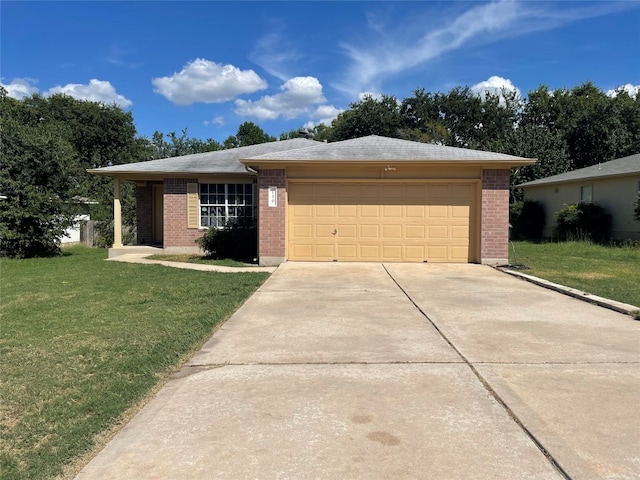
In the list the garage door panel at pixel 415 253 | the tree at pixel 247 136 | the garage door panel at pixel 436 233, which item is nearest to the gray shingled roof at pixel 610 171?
the garage door panel at pixel 436 233

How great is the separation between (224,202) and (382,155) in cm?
593

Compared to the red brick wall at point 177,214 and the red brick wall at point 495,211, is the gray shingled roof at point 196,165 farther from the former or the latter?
the red brick wall at point 495,211

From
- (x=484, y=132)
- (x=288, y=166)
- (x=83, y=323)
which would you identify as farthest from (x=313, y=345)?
(x=484, y=132)

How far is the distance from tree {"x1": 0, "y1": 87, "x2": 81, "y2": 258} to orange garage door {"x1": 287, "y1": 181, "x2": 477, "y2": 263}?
29.0 feet

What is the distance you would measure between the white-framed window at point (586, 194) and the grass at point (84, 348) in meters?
18.9

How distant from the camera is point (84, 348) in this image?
5.04 meters

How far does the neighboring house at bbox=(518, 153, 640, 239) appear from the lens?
19.1 meters

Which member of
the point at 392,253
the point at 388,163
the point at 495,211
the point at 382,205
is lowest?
the point at 392,253

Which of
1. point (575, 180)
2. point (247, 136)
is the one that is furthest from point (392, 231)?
point (247, 136)

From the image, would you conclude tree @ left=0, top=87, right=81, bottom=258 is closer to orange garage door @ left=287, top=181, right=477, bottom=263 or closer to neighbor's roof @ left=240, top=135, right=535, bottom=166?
neighbor's roof @ left=240, top=135, right=535, bottom=166

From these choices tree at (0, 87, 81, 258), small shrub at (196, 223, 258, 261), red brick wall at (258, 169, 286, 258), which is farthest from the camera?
tree at (0, 87, 81, 258)

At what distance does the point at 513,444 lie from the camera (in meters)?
3.01

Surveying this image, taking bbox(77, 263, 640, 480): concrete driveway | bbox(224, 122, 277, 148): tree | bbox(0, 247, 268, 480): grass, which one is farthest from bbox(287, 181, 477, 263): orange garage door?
bbox(224, 122, 277, 148): tree

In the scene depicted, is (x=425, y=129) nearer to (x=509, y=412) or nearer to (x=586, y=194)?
(x=586, y=194)
